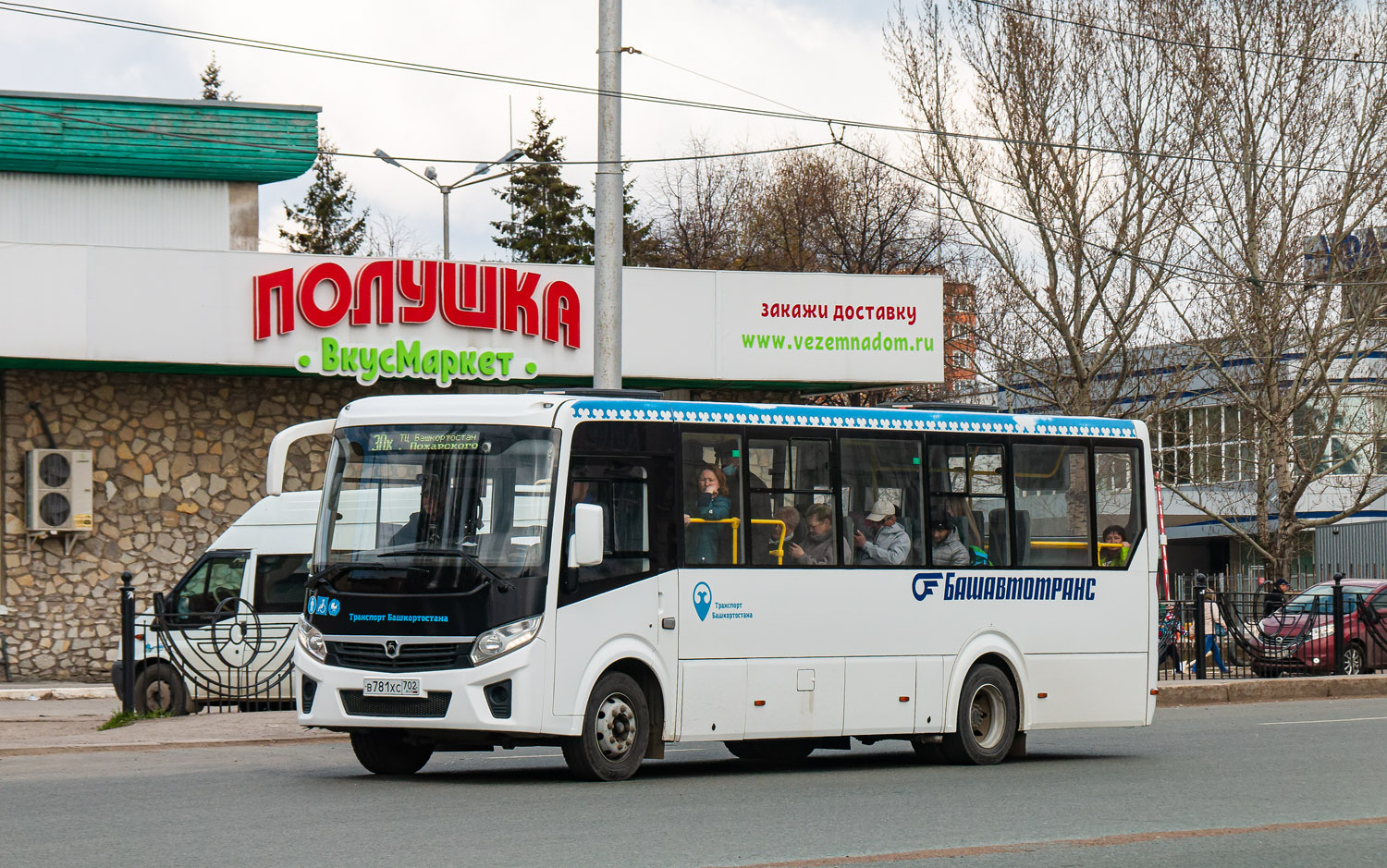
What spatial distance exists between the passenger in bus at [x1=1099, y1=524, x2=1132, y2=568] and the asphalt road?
65.1 inches

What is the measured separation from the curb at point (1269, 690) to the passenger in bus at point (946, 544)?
29.6 feet

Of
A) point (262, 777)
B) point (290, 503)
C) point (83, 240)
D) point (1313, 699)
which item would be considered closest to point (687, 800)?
point (262, 777)

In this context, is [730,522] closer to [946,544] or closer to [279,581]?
[946,544]

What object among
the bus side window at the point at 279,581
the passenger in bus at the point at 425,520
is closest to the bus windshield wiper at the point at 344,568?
the passenger in bus at the point at 425,520

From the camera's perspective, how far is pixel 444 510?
11828 millimetres

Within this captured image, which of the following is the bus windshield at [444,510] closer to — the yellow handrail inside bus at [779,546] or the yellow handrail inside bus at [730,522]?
the yellow handrail inside bus at [730,522]

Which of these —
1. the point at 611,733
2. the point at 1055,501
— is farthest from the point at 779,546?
the point at 1055,501

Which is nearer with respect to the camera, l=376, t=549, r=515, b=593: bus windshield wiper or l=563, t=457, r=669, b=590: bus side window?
l=376, t=549, r=515, b=593: bus windshield wiper

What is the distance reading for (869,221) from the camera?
58.1 m

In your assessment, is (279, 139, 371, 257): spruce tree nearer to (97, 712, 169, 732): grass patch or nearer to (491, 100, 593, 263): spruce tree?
(491, 100, 593, 263): spruce tree

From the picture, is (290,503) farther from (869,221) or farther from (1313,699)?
(869,221)

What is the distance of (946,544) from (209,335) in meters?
12.9

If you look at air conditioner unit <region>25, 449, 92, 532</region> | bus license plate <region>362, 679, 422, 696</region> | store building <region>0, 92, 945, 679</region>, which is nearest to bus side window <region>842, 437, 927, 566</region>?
bus license plate <region>362, 679, 422, 696</region>

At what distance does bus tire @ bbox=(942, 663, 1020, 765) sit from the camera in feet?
46.4
